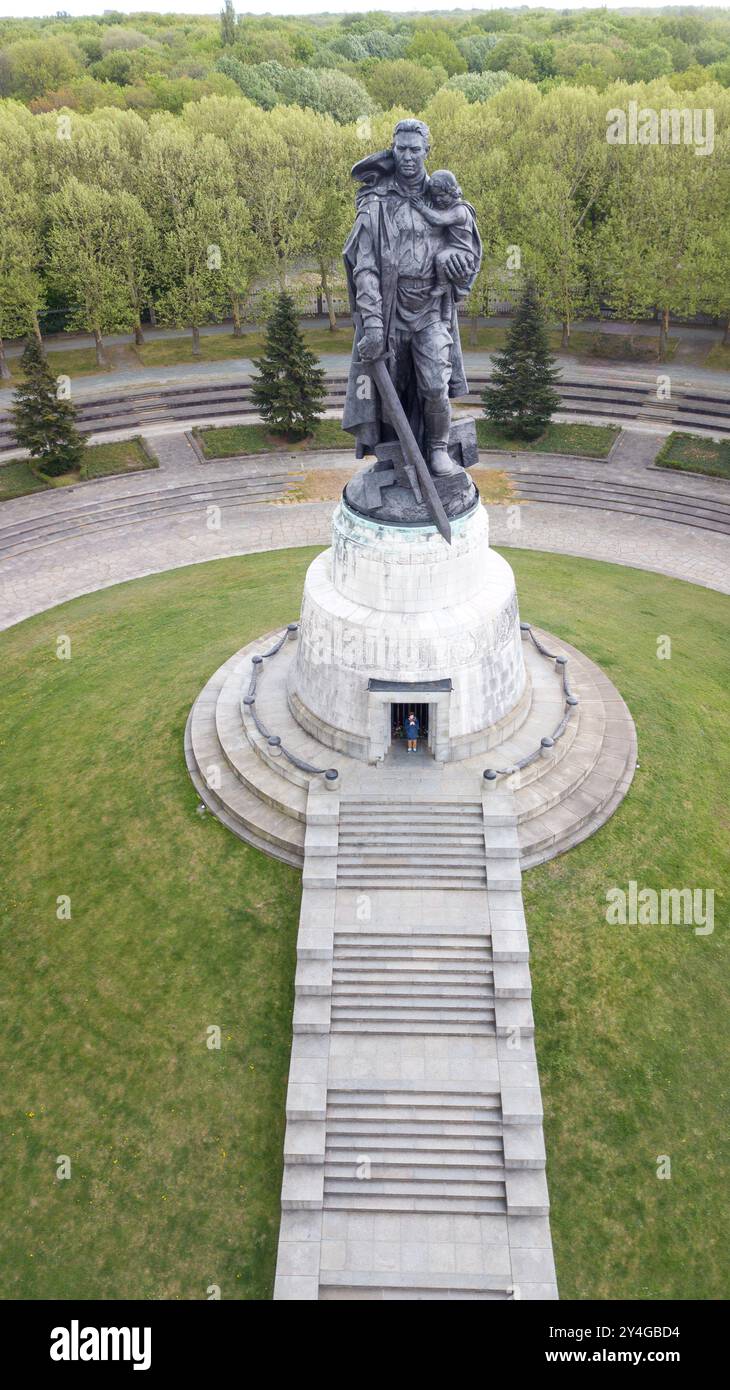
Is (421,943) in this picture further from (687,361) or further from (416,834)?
(687,361)

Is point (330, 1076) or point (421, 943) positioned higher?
point (421, 943)

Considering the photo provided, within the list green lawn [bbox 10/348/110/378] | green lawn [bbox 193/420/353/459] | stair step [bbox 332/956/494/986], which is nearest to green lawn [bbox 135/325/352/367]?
green lawn [bbox 10/348/110/378]

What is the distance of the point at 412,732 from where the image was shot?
2598 centimetres

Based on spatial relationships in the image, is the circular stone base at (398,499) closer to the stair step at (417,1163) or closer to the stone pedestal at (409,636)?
the stone pedestal at (409,636)

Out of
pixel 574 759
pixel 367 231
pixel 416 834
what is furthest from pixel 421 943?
pixel 367 231

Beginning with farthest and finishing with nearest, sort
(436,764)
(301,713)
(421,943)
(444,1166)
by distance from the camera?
1. (301,713)
2. (436,764)
3. (421,943)
4. (444,1166)

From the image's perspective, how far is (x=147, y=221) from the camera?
61594 mm

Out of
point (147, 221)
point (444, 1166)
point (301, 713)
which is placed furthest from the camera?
point (147, 221)

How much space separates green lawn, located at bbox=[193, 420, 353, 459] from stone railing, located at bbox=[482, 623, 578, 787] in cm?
2797

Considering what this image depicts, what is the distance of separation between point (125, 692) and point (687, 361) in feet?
→ 159

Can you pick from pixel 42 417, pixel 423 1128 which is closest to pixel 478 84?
pixel 42 417

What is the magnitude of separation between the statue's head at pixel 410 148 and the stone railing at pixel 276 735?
14.8 metres

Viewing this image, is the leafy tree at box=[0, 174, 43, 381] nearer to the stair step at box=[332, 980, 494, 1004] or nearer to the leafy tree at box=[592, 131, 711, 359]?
the leafy tree at box=[592, 131, 711, 359]

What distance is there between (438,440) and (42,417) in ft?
107
